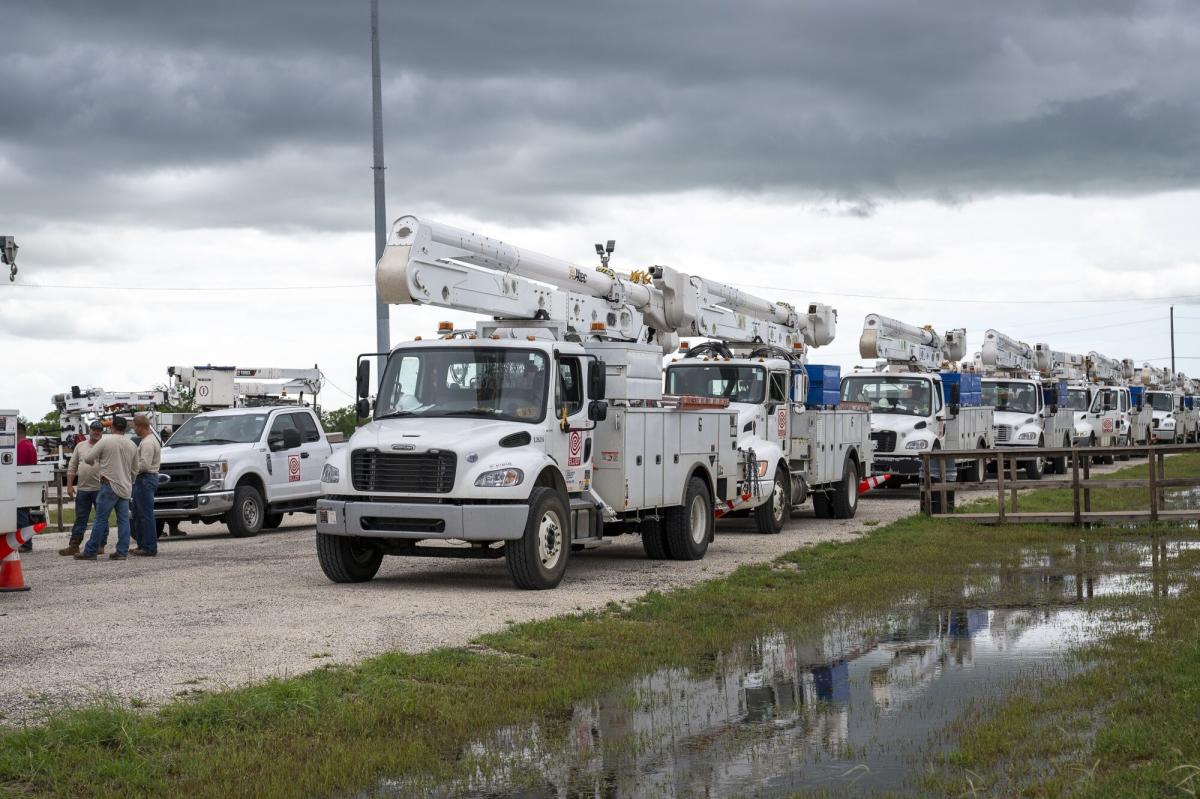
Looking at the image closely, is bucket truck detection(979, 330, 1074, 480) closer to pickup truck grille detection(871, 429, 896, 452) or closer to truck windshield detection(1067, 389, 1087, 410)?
truck windshield detection(1067, 389, 1087, 410)

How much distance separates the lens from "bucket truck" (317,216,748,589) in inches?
537

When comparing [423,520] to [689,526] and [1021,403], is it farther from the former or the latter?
[1021,403]

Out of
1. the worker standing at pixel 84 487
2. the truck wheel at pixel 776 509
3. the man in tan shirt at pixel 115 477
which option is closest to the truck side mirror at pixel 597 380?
the man in tan shirt at pixel 115 477

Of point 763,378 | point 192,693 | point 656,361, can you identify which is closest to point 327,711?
point 192,693

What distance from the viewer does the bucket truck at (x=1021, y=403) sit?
35031 mm

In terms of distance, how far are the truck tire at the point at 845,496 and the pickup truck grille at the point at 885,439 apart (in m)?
3.72

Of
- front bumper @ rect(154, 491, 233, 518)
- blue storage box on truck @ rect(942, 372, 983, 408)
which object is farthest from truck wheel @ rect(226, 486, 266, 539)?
blue storage box on truck @ rect(942, 372, 983, 408)

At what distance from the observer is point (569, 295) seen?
55.1 feet

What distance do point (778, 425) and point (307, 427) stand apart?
25.6ft

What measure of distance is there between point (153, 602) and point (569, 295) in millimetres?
5934

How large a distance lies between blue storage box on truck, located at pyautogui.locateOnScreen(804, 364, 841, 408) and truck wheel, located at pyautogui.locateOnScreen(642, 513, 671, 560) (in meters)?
6.18

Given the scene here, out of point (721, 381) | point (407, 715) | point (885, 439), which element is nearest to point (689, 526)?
point (721, 381)

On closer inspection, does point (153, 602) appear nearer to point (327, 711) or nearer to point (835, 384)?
point (327, 711)

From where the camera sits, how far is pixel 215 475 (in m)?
21.5
